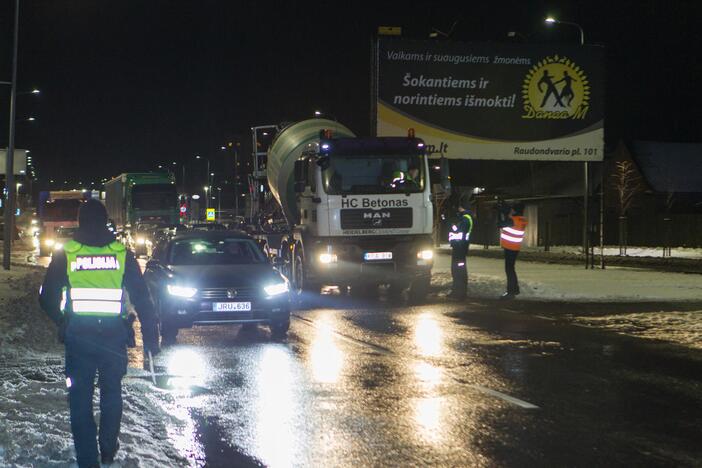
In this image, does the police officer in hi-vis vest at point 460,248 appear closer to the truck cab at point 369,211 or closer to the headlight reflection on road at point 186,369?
the truck cab at point 369,211

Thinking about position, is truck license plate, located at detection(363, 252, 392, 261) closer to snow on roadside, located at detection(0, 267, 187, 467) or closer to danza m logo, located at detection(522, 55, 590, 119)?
snow on roadside, located at detection(0, 267, 187, 467)

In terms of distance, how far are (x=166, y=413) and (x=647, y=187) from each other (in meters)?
54.2

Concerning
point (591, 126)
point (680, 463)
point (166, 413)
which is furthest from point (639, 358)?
point (591, 126)

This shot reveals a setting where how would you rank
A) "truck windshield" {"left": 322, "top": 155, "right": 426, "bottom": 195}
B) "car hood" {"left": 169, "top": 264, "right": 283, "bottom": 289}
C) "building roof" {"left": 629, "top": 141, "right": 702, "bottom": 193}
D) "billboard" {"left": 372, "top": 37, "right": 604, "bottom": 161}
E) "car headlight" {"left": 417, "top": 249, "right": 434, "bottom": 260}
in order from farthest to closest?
"building roof" {"left": 629, "top": 141, "right": 702, "bottom": 193} < "billboard" {"left": 372, "top": 37, "right": 604, "bottom": 161} < "car headlight" {"left": 417, "top": 249, "right": 434, "bottom": 260} < "truck windshield" {"left": 322, "top": 155, "right": 426, "bottom": 195} < "car hood" {"left": 169, "top": 264, "right": 283, "bottom": 289}

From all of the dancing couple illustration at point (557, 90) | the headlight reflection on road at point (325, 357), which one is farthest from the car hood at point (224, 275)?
the dancing couple illustration at point (557, 90)

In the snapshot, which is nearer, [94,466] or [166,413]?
[94,466]

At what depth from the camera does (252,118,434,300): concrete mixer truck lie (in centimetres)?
1989

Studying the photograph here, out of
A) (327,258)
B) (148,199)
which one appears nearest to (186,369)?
(327,258)

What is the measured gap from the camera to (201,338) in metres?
13.4

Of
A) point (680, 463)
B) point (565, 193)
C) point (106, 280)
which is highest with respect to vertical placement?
point (565, 193)

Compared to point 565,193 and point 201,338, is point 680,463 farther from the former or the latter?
point 565,193

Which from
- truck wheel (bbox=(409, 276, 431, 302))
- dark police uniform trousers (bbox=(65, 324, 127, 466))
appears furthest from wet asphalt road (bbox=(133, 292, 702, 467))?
truck wheel (bbox=(409, 276, 431, 302))

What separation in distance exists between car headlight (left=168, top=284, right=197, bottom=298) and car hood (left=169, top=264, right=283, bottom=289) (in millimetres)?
74

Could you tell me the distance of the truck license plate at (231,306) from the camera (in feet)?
42.1
